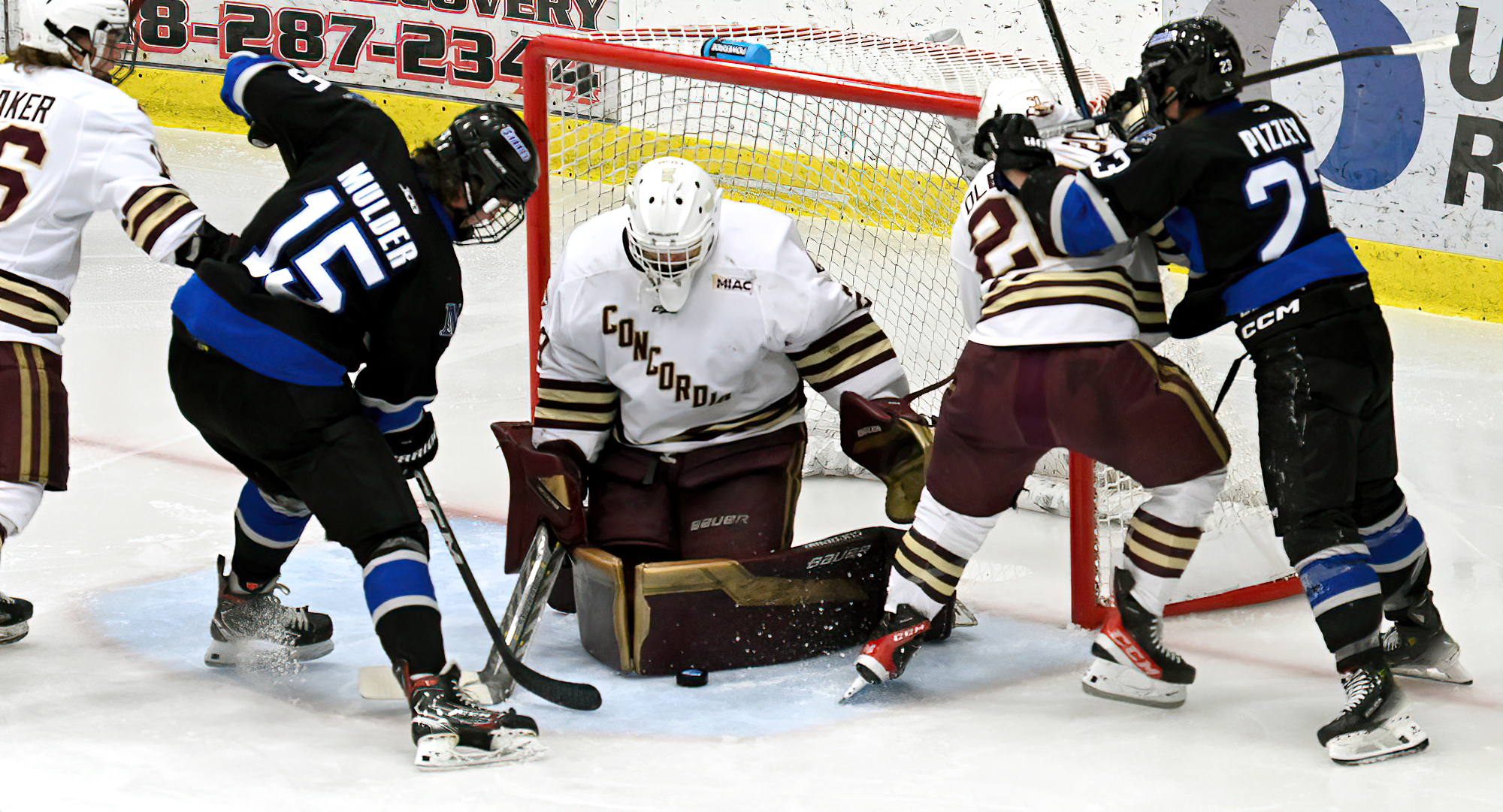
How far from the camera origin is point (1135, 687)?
2.71 m

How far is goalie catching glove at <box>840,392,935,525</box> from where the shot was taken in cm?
292

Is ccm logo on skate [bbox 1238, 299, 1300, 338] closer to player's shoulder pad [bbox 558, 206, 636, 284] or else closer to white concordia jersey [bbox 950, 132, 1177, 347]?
white concordia jersey [bbox 950, 132, 1177, 347]

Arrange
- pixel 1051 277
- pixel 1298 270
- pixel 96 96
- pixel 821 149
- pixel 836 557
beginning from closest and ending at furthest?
pixel 1298 270 → pixel 1051 277 → pixel 96 96 → pixel 836 557 → pixel 821 149

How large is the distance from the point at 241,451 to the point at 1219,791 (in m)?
1.64

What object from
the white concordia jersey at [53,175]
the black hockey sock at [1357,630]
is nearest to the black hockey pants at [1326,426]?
the black hockey sock at [1357,630]

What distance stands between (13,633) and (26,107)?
97 cm

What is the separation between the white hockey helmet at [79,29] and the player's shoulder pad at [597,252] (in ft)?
2.66

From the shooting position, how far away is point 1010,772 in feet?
7.95

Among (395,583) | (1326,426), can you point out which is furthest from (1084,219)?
(395,583)

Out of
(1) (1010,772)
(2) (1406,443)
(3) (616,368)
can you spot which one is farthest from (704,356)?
(2) (1406,443)

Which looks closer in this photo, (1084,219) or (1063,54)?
(1084,219)

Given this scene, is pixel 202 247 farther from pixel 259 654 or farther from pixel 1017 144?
pixel 1017 144

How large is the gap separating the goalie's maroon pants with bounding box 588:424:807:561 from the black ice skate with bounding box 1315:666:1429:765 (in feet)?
3.47

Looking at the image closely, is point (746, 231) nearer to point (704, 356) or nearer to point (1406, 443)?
point (704, 356)
